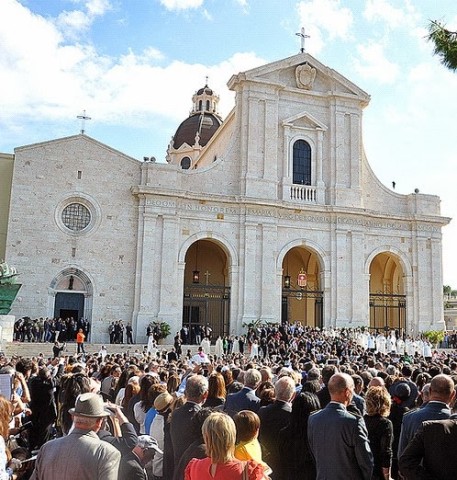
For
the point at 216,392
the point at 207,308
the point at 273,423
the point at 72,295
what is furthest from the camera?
the point at 207,308

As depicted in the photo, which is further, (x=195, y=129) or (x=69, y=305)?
(x=195, y=129)

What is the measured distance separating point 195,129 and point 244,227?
26.8 m

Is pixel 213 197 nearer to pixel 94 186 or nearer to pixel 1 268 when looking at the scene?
pixel 94 186

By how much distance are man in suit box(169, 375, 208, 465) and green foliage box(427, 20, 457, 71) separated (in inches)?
226

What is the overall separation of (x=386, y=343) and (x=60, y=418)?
27.1 m

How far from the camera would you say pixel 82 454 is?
3.80m

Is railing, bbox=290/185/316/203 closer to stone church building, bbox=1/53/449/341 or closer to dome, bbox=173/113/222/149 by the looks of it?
stone church building, bbox=1/53/449/341

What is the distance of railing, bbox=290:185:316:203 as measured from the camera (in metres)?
34.2

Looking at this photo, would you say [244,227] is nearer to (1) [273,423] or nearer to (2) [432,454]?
(1) [273,423]

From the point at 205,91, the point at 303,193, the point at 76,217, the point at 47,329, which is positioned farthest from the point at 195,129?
the point at 47,329

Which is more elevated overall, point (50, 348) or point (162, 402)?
point (162, 402)

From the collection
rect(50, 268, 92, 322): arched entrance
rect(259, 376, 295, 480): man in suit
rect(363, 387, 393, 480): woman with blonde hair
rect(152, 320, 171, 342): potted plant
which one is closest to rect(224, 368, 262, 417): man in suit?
rect(259, 376, 295, 480): man in suit

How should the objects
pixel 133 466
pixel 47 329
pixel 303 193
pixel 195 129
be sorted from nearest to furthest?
pixel 133 466 → pixel 47 329 → pixel 303 193 → pixel 195 129

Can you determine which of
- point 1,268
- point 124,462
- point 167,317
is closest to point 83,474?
point 124,462
